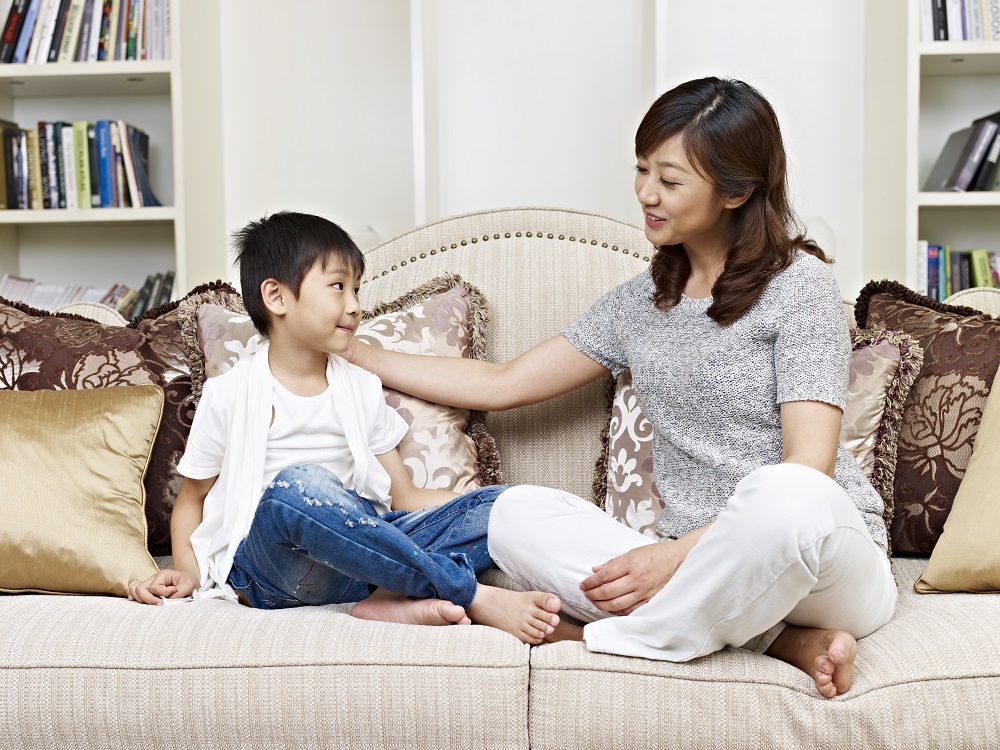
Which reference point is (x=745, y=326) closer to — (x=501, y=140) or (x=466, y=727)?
(x=466, y=727)

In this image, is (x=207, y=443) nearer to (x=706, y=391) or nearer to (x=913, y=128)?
(x=706, y=391)

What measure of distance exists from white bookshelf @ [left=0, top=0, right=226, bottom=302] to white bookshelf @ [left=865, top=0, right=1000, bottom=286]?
1.84m

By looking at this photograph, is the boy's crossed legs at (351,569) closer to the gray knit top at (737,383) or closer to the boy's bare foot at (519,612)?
the boy's bare foot at (519,612)

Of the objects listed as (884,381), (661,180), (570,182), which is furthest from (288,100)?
(884,381)

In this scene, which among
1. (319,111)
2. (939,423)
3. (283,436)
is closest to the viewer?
(283,436)

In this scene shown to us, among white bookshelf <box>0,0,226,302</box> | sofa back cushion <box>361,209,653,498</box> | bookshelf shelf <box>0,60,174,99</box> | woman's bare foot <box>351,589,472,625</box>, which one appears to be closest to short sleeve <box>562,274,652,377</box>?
sofa back cushion <box>361,209,653,498</box>

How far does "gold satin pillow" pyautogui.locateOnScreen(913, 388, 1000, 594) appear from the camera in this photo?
1.38 metres

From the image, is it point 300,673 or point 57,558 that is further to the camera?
point 57,558

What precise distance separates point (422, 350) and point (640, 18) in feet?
5.30

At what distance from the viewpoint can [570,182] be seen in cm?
289

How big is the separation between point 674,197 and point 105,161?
2027mm

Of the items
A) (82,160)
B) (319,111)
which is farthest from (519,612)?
(82,160)

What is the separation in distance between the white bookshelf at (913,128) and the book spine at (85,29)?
84.8 inches

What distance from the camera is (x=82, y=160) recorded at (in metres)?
2.87
